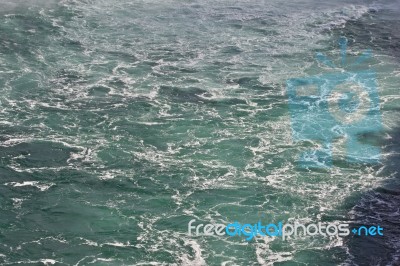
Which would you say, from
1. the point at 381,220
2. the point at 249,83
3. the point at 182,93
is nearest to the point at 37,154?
the point at 182,93

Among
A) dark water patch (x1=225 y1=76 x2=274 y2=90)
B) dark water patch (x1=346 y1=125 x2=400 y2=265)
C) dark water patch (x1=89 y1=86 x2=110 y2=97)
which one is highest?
dark water patch (x1=225 y1=76 x2=274 y2=90)

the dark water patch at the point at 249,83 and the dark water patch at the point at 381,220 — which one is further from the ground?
the dark water patch at the point at 249,83

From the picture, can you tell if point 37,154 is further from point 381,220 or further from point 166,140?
point 381,220

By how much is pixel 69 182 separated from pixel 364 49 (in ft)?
147

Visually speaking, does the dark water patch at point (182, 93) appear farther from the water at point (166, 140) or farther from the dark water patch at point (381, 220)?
the dark water patch at point (381, 220)

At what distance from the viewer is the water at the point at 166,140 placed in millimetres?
41156

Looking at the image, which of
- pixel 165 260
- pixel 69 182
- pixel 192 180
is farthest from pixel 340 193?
pixel 69 182

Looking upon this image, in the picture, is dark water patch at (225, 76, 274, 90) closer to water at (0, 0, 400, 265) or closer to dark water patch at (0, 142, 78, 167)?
water at (0, 0, 400, 265)

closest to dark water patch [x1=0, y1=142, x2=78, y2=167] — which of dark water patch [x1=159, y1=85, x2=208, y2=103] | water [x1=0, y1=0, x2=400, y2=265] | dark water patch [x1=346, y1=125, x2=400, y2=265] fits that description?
water [x1=0, y1=0, x2=400, y2=265]

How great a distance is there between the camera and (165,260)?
39375 millimetres

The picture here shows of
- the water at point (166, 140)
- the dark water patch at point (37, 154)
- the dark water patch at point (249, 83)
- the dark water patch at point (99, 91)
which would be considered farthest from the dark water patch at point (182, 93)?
the dark water patch at point (37, 154)

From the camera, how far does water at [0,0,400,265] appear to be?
41156 millimetres

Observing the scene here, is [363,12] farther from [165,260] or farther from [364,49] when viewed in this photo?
[165,260]

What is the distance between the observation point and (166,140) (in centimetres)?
5388
